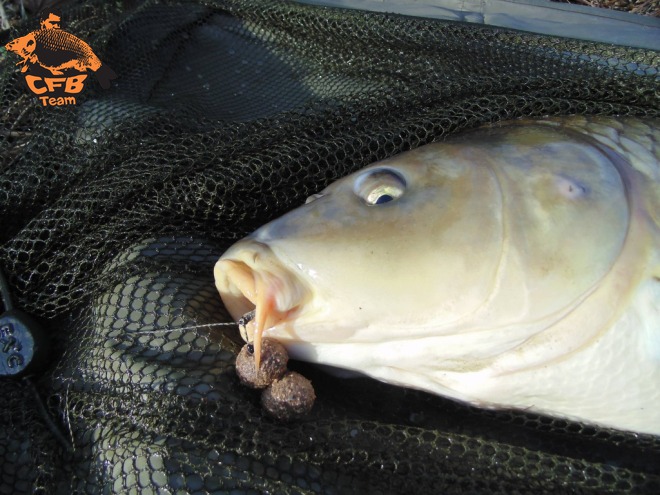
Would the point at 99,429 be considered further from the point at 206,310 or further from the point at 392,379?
the point at 392,379

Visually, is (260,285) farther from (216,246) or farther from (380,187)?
(216,246)

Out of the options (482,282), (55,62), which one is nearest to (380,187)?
(482,282)

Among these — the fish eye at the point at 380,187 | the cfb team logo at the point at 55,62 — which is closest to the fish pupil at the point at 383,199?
the fish eye at the point at 380,187

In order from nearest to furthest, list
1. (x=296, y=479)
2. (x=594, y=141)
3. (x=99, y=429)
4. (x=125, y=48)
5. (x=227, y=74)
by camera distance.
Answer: (x=296, y=479), (x=99, y=429), (x=594, y=141), (x=125, y=48), (x=227, y=74)

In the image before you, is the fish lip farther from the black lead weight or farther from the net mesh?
the black lead weight

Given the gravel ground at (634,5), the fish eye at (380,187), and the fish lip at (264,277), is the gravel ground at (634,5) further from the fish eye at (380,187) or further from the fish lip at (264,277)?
the fish lip at (264,277)

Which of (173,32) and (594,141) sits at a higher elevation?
(594,141)

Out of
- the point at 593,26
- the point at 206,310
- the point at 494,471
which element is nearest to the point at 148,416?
the point at 206,310

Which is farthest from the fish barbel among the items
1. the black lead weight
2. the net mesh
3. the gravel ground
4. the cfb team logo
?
the gravel ground

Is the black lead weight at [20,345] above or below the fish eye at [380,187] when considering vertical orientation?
below
